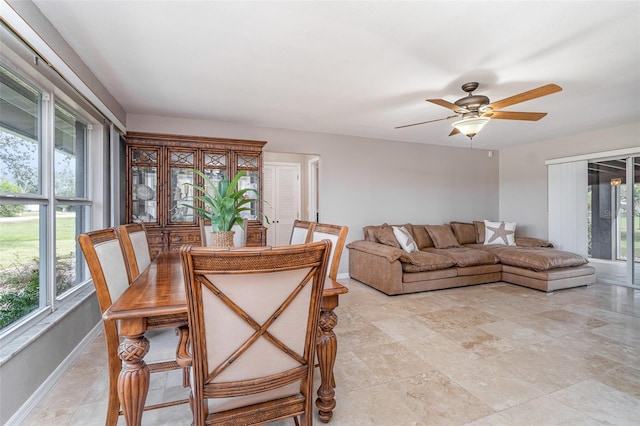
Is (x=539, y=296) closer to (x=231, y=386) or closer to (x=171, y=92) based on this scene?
(x=231, y=386)

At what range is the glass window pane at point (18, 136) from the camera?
1.70m

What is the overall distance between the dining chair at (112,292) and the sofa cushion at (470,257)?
389 centimetres

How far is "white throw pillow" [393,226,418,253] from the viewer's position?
4.59m

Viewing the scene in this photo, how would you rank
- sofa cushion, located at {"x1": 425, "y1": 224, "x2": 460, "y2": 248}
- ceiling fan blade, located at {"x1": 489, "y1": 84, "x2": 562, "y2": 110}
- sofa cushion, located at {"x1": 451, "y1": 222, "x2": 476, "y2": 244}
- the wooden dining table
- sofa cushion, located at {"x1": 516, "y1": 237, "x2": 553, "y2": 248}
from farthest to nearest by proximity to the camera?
sofa cushion, located at {"x1": 451, "y1": 222, "x2": 476, "y2": 244}
sofa cushion, located at {"x1": 425, "y1": 224, "x2": 460, "y2": 248}
sofa cushion, located at {"x1": 516, "y1": 237, "x2": 553, "y2": 248}
ceiling fan blade, located at {"x1": 489, "y1": 84, "x2": 562, "y2": 110}
the wooden dining table

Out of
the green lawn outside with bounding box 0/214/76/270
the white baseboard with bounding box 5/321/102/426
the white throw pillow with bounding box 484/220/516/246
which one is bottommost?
the white baseboard with bounding box 5/321/102/426

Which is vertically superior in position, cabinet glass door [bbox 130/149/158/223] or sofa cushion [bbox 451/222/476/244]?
cabinet glass door [bbox 130/149/158/223]

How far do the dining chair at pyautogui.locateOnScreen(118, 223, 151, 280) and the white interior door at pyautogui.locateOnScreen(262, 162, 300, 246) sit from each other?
11.4 ft

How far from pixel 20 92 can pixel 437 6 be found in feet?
8.68

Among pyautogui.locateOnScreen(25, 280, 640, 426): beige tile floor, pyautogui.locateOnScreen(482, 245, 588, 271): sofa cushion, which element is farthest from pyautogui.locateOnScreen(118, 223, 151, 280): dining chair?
pyautogui.locateOnScreen(482, 245, 588, 271): sofa cushion

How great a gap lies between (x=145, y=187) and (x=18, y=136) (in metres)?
1.85

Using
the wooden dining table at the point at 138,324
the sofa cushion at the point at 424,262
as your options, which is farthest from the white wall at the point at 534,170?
the wooden dining table at the point at 138,324

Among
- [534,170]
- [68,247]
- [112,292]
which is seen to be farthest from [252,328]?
[534,170]

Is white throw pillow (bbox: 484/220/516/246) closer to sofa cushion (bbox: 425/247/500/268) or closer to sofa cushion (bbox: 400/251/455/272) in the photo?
sofa cushion (bbox: 425/247/500/268)

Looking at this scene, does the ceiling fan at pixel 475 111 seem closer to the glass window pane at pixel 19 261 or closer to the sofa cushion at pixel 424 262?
the sofa cushion at pixel 424 262
